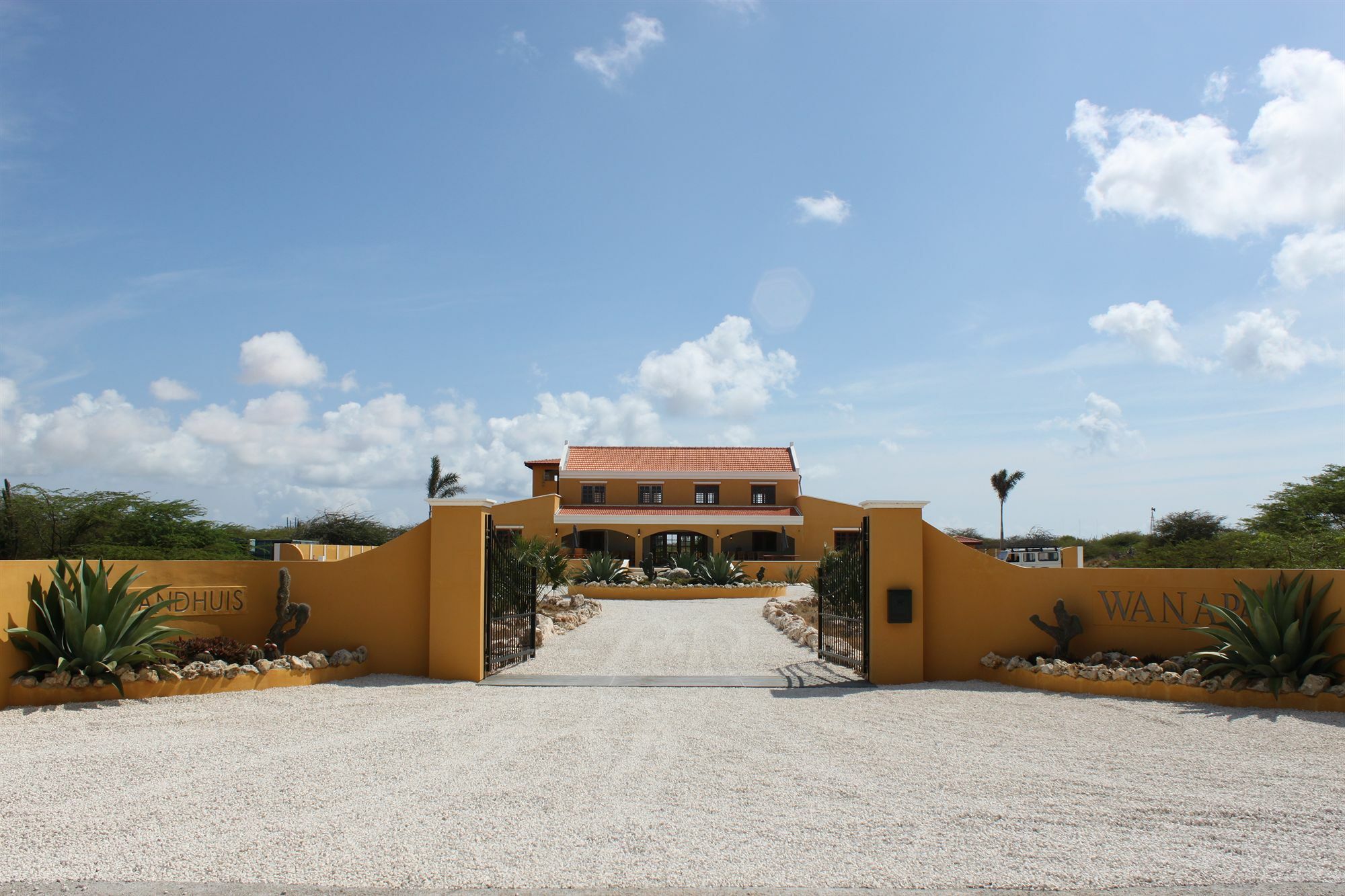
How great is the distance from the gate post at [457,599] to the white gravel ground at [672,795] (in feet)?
5.46

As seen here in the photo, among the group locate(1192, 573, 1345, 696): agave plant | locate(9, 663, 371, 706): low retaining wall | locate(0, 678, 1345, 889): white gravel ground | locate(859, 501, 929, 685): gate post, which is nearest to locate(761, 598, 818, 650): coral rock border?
locate(859, 501, 929, 685): gate post

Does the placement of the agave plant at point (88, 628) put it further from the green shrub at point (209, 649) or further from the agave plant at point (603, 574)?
the agave plant at point (603, 574)

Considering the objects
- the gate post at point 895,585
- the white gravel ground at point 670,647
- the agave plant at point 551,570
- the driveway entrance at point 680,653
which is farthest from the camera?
the agave plant at point 551,570

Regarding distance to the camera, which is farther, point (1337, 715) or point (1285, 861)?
point (1337, 715)

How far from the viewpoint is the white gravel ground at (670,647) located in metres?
12.3

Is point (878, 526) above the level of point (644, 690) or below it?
above

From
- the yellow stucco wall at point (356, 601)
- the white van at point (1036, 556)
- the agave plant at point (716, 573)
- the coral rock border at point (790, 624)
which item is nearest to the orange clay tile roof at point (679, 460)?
the white van at point (1036, 556)

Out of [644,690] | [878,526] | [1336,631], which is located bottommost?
[644,690]

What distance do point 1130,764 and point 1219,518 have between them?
165 feet

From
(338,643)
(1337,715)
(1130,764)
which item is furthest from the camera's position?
(338,643)

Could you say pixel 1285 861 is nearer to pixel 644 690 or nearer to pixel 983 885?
pixel 983 885

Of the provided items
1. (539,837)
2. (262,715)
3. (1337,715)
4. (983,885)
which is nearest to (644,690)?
(262,715)

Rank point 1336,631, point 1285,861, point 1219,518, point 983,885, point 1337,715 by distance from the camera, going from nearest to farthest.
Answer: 1. point 983,885
2. point 1285,861
3. point 1337,715
4. point 1336,631
5. point 1219,518

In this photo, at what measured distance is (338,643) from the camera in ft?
36.4
